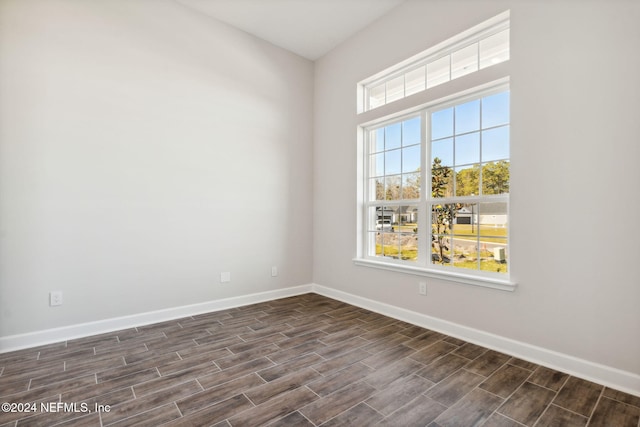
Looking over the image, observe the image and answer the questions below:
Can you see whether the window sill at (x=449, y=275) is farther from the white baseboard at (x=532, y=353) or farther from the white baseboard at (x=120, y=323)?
the white baseboard at (x=120, y=323)

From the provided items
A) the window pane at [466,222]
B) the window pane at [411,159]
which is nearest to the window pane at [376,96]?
the window pane at [411,159]

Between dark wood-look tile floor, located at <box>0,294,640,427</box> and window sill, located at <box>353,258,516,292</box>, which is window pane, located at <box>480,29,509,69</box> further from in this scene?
dark wood-look tile floor, located at <box>0,294,640,427</box>

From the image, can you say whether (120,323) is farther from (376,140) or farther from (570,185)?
(570,185)

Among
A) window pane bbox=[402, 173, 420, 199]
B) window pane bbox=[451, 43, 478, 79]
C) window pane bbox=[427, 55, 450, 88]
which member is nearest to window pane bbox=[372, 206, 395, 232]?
window pane bbox=[402, 173, 420, 199]

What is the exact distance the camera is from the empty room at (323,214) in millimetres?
1946

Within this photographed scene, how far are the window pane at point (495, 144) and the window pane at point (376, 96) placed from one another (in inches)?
55.4

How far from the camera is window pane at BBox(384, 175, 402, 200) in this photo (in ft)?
11.6

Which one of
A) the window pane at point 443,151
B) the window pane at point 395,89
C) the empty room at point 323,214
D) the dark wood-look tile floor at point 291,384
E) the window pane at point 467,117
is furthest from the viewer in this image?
the window pane at point 395,89

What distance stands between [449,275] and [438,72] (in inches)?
79.2

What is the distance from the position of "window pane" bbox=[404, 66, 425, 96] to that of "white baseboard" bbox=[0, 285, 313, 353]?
289cm

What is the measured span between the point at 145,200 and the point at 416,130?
2.87m

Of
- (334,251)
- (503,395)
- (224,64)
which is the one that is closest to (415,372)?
(503,395)

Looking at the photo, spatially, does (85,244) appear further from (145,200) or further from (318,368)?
(318,368)

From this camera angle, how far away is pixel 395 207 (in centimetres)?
357
